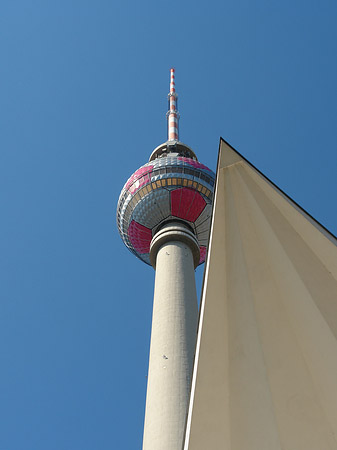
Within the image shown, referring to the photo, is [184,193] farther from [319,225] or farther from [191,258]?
[319,225]

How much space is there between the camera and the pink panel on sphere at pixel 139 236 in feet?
94.0

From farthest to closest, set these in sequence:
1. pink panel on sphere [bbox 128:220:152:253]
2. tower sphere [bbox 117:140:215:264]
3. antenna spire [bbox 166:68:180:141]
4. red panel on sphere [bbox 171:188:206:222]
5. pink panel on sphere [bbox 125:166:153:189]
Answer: antenna spire [bbox 166:68:180:141]
pink panel on sphere [bbox 125:166:153:189]
pink panel on sphere [bbox 128:220:152:253]
tower sphere [bbox 117:140:215:264]
red panel on sphere [bbox 171:188:206:222]

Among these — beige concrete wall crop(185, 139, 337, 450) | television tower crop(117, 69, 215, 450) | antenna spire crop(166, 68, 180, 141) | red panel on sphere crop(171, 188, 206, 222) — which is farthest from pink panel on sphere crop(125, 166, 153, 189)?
beige concrete wall crop(185, 139, 337, 450)

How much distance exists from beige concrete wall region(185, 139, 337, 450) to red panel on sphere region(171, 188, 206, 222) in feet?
70.6

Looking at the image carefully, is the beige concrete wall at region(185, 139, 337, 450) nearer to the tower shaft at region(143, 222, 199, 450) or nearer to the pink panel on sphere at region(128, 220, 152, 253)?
the tower shaft at region(143, 222, 199, 450)

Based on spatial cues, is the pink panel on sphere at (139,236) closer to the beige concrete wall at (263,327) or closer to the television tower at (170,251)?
the television tower at (170,251)

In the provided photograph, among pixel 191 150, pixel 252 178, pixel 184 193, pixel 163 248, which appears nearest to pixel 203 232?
pixel 184 193

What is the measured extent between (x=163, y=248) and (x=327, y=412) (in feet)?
65.9

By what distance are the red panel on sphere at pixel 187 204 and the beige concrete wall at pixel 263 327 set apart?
21.5 meters

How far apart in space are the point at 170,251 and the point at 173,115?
51.2ft

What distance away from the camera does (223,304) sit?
5727 millimetres

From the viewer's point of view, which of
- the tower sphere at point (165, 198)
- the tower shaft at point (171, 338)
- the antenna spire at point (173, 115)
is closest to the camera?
the tower shaft at point (171, 338)

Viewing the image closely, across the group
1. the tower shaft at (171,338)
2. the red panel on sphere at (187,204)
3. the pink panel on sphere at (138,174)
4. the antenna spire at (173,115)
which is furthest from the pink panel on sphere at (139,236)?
the antenna spire at (173,115)

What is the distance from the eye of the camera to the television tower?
683 inches
